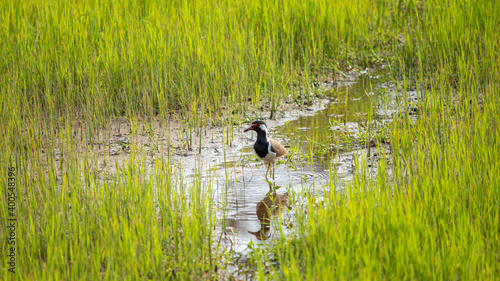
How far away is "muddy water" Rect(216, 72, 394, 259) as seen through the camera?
407 centimetres

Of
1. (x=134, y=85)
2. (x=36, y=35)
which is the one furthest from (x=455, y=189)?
(x=36, y=35)

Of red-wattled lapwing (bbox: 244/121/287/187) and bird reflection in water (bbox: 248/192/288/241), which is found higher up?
red-wattled lapwing (bbox: 244/121/287/187)

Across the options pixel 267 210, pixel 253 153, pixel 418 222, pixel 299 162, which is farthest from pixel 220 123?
pixel 418 222

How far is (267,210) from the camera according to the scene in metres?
4.39

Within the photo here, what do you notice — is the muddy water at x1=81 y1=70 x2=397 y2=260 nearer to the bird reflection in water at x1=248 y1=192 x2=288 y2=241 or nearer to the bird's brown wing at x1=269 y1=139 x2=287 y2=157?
the bird reflection in water at x1=248 y1=192 x2=288 y2=241

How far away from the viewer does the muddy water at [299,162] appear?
407cm

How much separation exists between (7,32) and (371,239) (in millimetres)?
5448

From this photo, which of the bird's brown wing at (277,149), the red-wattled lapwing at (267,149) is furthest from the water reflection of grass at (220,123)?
the red-wattled lapwing at (267,149)

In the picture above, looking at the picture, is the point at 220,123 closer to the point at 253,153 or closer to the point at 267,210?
the point at 253,153

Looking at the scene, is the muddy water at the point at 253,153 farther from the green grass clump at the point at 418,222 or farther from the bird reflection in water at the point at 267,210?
the green grass clump at the point at 418,222

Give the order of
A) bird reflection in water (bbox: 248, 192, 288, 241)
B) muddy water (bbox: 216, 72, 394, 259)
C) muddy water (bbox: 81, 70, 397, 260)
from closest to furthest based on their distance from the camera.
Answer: bird reflection in water (bbox: 248, 192, 288, 241), muddy water (bbox: 216, 72, 394, 259), muddy water (bbox: 81, 70, 397, 260)

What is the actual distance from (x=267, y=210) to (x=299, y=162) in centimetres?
106

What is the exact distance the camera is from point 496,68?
5824 millimetres

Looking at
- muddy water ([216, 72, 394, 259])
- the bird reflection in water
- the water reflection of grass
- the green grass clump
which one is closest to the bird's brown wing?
muddy water ([216, 72, 394, 259])
